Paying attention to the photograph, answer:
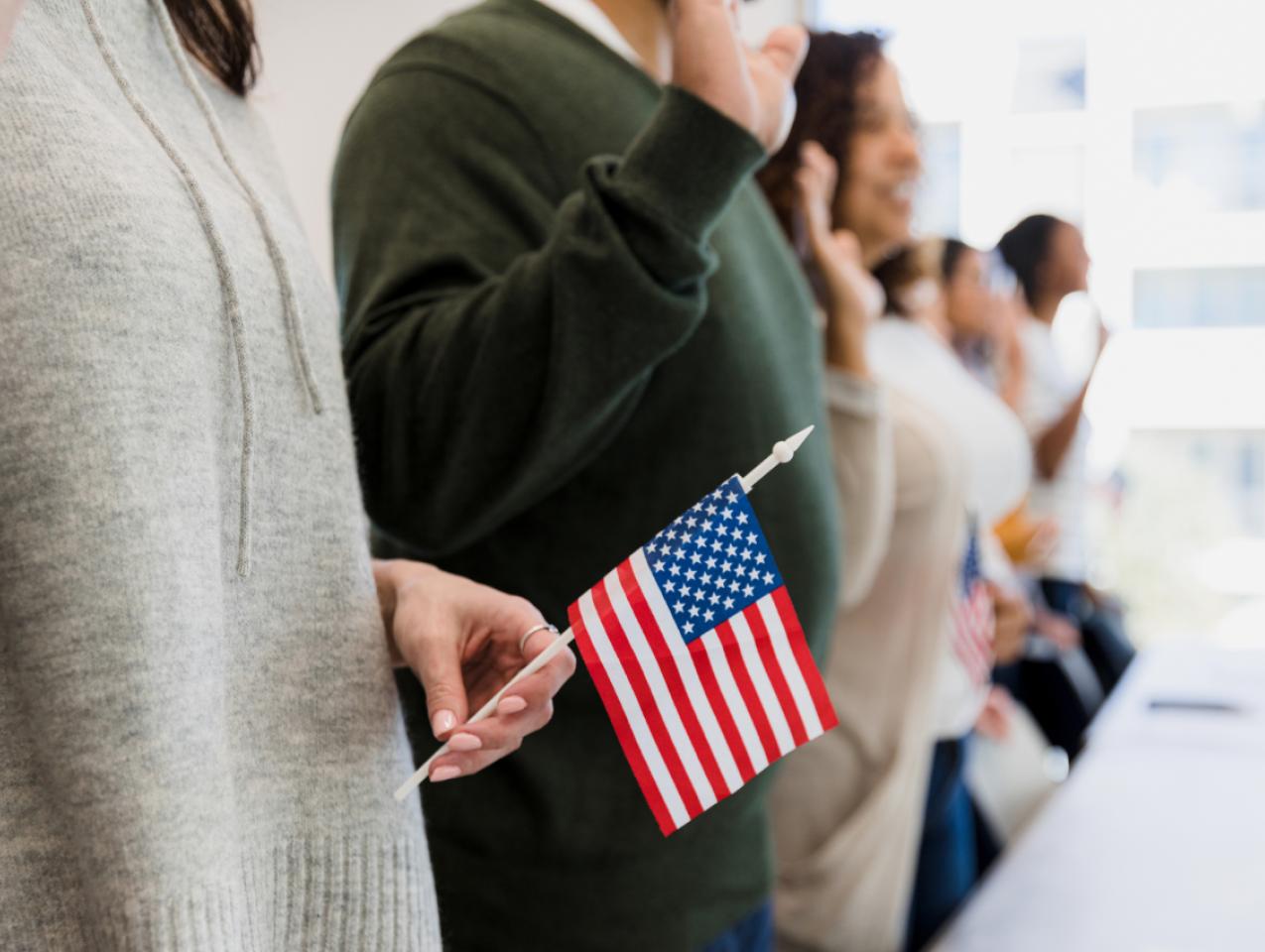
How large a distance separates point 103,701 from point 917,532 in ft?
4.10

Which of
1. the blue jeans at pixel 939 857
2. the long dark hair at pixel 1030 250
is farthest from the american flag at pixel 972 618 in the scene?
the long dark hair at pixel 1030 250

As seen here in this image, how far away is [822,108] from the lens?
1532mm

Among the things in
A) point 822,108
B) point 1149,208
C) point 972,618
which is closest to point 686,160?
point 822,108

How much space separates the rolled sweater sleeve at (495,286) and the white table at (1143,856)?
72 cm

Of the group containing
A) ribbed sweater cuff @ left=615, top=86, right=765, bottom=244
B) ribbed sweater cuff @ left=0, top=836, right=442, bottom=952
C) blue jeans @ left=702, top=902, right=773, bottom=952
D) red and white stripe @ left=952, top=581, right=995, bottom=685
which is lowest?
red and white stripe @ left=952, top=581, right=995, bottom=685

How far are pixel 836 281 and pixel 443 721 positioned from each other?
3.04 feet

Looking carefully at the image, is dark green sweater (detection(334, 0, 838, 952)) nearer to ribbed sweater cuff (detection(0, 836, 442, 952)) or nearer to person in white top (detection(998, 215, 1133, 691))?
ribbed sweater cuff (detection(0, 836, 442, 952))

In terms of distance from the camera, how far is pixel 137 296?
46 cm

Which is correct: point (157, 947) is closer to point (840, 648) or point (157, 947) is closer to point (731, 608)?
point (731, 608)

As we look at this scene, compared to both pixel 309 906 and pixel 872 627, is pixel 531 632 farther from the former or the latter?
pixel 872 627

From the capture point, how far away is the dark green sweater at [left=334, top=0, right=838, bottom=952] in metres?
0.74

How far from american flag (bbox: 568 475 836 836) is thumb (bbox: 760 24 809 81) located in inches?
15.3

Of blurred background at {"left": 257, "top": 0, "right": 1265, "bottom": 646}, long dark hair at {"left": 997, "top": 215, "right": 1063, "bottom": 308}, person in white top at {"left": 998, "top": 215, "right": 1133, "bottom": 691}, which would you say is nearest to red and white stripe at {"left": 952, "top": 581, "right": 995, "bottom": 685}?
person in white top at {"left": 998, "top": 215, "right": 1133, "bottom": 691}

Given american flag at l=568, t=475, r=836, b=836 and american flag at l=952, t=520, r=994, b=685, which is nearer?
american flag at l=568, t=475, r=836, b=836
